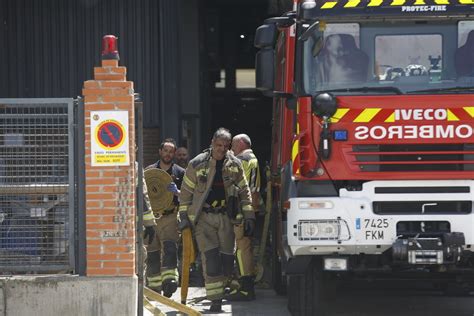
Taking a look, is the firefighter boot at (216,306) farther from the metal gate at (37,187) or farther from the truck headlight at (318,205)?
the metal gate at (37,187)

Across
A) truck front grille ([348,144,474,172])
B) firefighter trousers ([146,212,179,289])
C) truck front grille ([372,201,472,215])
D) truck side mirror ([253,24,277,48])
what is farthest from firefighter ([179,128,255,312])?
truck front grille ([372,201,472,215])

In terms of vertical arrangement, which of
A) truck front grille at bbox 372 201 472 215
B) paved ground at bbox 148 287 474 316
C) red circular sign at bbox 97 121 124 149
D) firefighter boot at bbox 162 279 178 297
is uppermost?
red circular sign at bbox 97 121 124 149

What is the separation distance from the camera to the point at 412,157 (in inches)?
371

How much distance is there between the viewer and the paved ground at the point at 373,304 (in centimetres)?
1098

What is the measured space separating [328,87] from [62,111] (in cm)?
246

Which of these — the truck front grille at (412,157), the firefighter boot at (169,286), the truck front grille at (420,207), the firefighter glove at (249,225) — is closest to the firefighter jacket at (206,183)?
the firefighter glove at (249,225)

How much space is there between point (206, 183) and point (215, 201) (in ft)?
0.76

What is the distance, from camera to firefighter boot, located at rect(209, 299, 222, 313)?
10797 millimetres

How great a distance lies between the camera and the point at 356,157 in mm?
9391

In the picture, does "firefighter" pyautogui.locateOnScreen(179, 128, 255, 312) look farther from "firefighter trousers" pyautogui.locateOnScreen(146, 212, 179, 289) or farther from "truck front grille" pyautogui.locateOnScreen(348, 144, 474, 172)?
"truck front grille" pyautogui.locateOnScreen(348, 144, 474, 172)

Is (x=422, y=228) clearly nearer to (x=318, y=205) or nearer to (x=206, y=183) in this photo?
(x=318, y=205)

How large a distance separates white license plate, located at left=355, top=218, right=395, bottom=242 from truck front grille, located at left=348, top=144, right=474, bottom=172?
0.48 m

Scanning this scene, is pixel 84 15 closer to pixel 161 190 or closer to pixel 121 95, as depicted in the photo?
pixel 161 190

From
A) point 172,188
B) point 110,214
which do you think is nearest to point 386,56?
point 110,214
